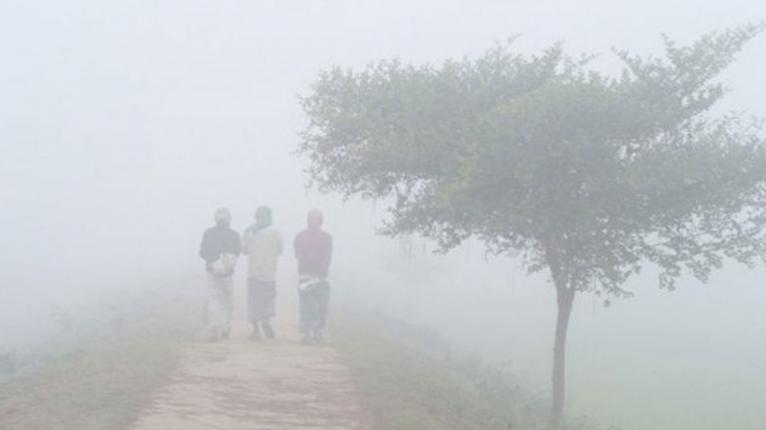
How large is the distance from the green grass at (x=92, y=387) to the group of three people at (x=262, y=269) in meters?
0.97

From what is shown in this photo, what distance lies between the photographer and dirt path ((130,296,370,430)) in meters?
11.9

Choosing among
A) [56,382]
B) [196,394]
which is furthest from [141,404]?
[56,382]

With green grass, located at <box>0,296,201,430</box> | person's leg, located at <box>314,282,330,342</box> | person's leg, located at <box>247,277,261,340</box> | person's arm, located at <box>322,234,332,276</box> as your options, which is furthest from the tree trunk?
green grass, located at <box>0,296,201,430</box>

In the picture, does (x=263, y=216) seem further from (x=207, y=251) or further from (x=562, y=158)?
(x=562, y=158)

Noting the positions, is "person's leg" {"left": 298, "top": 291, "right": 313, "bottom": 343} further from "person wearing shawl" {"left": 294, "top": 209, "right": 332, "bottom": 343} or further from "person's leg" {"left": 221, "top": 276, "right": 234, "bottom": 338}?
"person's leg" {"left": 221, "top": 276, "right": 234, "bottom": 338}

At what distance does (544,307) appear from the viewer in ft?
244

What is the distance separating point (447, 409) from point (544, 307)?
2403 inches

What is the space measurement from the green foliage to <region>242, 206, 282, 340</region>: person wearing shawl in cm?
258

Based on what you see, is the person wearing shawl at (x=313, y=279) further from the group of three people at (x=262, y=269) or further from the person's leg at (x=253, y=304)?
the person's leg at (x=253, y=304)

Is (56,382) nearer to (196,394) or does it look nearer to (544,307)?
(196,394)

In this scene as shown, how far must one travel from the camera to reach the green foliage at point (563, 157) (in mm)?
14477

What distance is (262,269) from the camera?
63.6 ft

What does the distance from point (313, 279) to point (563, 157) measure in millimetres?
6134

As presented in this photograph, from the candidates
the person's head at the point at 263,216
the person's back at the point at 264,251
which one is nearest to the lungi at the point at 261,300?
the person's back at the point at 264,251
